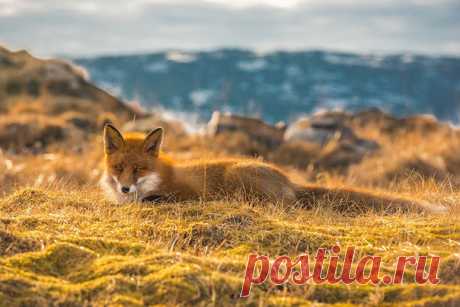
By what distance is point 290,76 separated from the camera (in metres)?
126

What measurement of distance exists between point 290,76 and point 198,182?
4735 inches

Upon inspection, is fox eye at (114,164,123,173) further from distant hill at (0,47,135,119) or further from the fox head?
distant hill at (0,47,135,119)

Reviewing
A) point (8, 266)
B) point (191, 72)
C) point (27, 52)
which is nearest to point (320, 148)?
point (27, 52)

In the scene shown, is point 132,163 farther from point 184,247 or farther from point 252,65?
point 252,65

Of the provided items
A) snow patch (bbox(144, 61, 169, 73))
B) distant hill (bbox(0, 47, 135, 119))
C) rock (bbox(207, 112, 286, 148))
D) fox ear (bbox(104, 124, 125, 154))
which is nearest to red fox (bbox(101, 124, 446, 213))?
fox ear (bbox(104, 124, 125, 154))

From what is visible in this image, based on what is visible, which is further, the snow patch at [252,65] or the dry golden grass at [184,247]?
the snow patch at [252,65]

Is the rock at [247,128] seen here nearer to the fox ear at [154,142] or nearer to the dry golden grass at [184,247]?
the dry golden grass at [184,247]

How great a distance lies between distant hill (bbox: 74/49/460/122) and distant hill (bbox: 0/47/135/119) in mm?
59049

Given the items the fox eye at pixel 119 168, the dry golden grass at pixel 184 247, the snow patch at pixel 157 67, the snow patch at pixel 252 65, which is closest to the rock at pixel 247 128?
the dry golden grass at pixel 184 247

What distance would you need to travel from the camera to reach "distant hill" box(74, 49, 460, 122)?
104938mm

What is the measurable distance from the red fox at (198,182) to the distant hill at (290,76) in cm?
8261

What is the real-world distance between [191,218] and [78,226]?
3.61 ft

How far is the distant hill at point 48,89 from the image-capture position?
2711 centimetres

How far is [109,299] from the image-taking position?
414 cm
